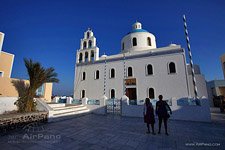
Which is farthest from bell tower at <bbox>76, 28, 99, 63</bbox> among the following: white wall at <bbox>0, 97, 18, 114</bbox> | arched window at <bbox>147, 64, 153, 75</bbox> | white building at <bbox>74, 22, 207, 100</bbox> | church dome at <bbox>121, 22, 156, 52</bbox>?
white wall at <bbox>0, 97, 18, 114</bbox>

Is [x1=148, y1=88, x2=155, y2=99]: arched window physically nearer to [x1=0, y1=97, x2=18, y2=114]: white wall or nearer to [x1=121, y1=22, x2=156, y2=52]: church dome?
[x1=121, y1=22, x2=156, y2=52]: church dome

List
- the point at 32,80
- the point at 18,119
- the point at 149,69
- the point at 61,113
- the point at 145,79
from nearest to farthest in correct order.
Result: 1. the point at 18,119
2. the point at 32,80
3. the point at 61,113
4. the point at 145,79
5. the point at 149,69

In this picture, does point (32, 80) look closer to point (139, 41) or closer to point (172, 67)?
point (172, 67)

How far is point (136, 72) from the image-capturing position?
16.0 m

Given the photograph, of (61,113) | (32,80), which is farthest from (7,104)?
(61,113)

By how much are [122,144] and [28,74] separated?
25.1ft

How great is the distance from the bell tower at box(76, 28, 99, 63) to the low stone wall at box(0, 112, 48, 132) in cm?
1290

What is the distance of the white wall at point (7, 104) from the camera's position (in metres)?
7.13

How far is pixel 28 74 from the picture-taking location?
779cm

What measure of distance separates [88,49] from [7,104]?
1313 centimetres

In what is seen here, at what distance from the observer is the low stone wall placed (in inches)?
191

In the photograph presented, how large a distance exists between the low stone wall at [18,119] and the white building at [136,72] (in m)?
Answer: 10.9

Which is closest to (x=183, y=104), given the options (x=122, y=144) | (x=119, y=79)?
(x=122, y=144)

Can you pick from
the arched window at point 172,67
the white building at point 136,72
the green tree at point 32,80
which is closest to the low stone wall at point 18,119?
the green tree at point 32,80
